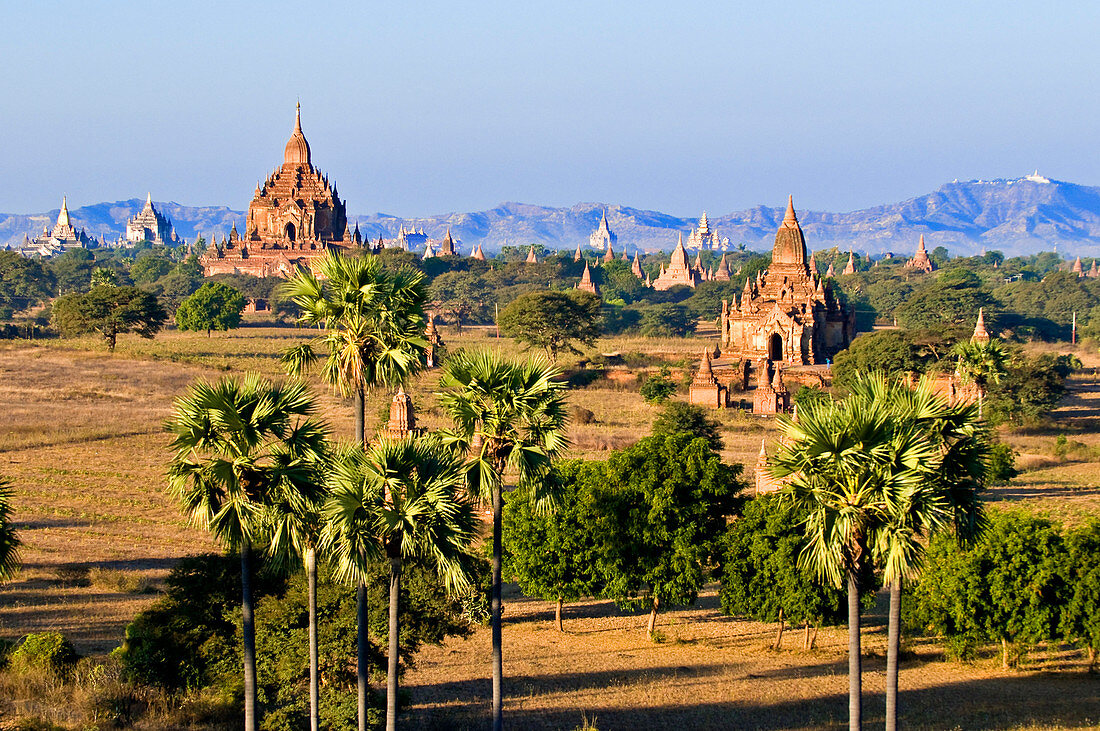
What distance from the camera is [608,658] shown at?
81.8 feet

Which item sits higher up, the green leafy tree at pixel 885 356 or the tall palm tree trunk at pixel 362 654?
the green leafy tree at pixel 885 356

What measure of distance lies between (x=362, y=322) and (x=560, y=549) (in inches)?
440

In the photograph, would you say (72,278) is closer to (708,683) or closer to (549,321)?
(549,321)

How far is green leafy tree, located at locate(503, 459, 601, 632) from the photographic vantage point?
2656 cm

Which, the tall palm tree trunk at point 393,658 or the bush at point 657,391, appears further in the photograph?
the bush at point 657,391

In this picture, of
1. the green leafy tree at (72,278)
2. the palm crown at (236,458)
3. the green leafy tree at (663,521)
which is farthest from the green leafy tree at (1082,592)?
the green leafy tree at (72,278)

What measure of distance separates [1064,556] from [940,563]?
2334 millimetres

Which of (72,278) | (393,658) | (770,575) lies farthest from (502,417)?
(72,278)

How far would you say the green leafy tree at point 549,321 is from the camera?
73.9 meters

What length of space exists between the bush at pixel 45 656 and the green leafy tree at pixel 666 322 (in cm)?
8470

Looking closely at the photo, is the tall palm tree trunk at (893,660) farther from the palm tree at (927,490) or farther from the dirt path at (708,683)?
the dirt path at (708,683)

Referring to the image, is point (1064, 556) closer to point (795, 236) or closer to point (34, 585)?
point (34, 585)

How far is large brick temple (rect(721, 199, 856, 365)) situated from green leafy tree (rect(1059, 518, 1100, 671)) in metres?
46.3

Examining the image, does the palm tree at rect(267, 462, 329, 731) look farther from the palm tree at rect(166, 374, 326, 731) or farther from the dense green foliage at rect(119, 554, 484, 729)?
the dense green foliage at rect(119, 554, 484, 729)
